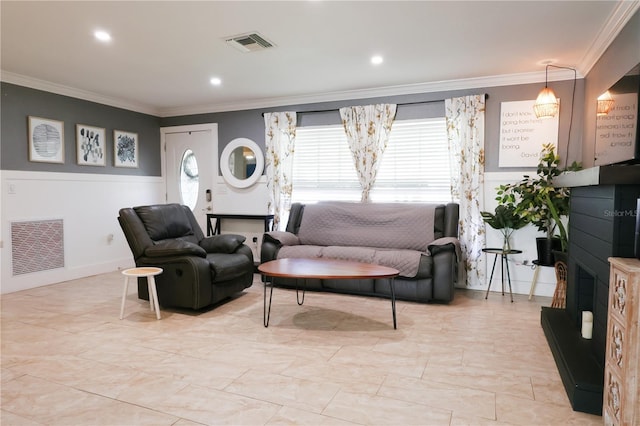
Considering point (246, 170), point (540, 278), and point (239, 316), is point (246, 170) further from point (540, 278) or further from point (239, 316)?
point (540, 278)

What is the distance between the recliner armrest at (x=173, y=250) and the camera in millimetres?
3400

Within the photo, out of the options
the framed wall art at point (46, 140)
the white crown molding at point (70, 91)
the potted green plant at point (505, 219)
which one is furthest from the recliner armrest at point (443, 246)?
the white crown molding at point (70, 91)

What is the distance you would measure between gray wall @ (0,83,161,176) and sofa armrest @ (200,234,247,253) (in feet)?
7.16

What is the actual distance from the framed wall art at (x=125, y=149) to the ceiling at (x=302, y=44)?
0.65m

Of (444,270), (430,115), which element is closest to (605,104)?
(444,270)

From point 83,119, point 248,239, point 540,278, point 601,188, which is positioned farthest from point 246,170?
point 601,188

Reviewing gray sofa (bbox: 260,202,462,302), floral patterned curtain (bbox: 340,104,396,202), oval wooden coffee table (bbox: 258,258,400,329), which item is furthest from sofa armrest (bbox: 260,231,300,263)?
Answer: floral patterned curtain (bbox: 340,104,396,202)

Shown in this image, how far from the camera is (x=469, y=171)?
4332mm

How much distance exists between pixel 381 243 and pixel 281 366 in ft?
7.28

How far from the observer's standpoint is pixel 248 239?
5543 mm

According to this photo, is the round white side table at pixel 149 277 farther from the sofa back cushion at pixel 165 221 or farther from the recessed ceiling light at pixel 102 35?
the recessed ceiling light at pixel 102 35

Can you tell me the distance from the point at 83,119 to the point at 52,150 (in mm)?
595

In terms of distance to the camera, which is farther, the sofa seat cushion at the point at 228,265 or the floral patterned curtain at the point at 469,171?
the floral patterned curtain at the point at 469,171

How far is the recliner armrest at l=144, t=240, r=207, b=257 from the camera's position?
3.40m
